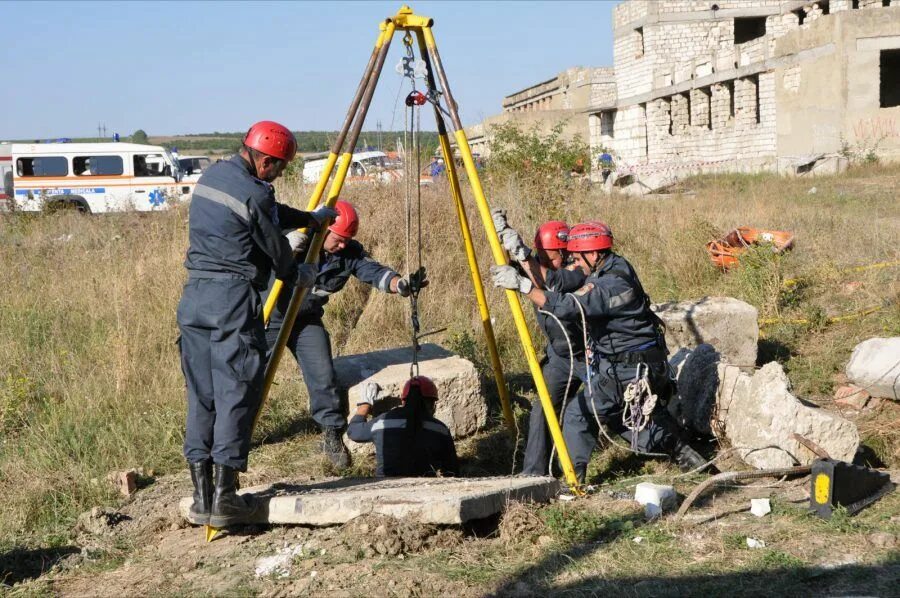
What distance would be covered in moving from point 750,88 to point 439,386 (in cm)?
2341

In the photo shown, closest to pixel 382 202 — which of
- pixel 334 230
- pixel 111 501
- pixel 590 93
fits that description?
pixel 334 230

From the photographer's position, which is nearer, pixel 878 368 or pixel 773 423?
pixel 773 423

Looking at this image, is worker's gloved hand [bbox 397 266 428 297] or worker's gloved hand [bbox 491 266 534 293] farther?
worker's gloved hand [bbox 397 266 428 297]

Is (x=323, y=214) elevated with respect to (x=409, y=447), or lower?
elevated

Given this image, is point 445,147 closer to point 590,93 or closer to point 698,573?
point 698,573

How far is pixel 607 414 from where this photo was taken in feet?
17.9

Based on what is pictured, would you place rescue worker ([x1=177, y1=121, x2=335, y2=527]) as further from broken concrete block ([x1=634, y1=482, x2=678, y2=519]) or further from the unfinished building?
the unfinished building

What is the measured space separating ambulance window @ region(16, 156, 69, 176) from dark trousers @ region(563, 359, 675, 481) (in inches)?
849

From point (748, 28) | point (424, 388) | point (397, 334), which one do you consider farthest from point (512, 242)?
point (748, 28)

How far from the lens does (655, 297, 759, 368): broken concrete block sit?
7379mm

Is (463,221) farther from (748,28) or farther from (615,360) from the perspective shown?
(748,28)

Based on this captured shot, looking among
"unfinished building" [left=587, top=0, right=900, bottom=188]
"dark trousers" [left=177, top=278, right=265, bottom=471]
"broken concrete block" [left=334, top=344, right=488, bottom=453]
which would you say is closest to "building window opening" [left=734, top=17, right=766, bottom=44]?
"unfinished building" [left=587, top=0, right=900, bottom=188]

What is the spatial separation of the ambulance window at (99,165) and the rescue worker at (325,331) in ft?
63.1

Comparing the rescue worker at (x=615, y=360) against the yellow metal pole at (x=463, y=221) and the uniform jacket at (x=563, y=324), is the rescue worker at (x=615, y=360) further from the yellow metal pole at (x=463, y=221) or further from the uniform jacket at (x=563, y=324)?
the yellow metal pole at (x=463, y=221)
